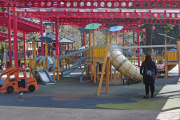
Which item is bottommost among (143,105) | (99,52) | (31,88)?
(143,105)

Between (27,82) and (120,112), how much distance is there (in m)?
6.28

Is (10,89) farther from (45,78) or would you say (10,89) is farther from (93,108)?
(93,108)

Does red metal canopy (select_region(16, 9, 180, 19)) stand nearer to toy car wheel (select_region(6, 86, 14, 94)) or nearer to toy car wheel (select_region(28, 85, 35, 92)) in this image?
toy car wheel (select_region(28, 85, 35, 92))

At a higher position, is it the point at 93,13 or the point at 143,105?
the point at 93,13

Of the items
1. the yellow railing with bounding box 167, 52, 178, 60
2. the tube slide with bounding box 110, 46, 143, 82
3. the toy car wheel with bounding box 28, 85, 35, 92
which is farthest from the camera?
the yellow railing with bounding box 167, 52, 178, 60

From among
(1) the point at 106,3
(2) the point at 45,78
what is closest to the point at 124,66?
(1) the point at 106,3

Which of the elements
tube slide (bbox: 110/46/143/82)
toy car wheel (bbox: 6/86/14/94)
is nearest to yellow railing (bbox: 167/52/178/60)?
tube slide (bbox: 110/46/143/82)

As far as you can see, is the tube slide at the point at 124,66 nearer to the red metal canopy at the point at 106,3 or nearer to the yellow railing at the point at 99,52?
the yellow railing at the point at 99,52

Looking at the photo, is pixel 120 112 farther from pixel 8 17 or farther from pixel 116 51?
pixel 8 17

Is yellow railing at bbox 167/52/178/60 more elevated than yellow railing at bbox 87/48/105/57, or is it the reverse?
yellow railing at bbox 87/48/105/57

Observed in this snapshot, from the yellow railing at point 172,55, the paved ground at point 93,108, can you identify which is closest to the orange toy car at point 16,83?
the paved ground at point 93,108

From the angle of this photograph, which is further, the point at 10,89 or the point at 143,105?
the point at 10,89

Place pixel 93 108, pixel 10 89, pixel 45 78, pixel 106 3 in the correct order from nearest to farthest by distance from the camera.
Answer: pixel 93 108 → pixel 10 89 → pixel 106 3 → pixel 45 78

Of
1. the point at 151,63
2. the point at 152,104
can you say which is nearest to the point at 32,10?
the point at 151,63
